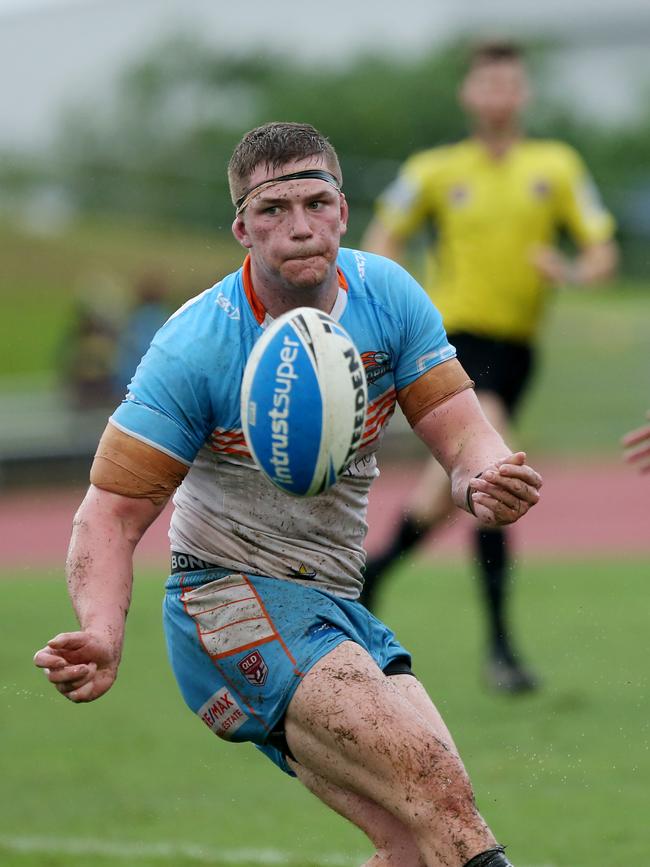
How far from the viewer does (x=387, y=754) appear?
12.1 feet

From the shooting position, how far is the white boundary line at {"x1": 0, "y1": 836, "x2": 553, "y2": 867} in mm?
5379

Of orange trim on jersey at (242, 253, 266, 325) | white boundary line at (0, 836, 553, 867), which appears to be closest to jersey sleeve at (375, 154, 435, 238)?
white boundary line at (0, 836, 553, 867)

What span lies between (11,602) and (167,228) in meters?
12.4

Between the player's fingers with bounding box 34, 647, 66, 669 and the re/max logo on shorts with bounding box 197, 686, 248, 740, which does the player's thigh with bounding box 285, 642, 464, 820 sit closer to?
the re/max logo on shorts with bounding box 197, 686, 248, 740

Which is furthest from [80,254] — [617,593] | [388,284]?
[388,284]

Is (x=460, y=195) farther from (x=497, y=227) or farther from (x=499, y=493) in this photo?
(x=499, y=493)

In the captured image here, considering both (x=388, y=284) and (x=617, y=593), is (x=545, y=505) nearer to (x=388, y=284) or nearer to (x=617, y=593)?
(x=617, y=593)

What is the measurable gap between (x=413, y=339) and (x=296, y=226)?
0.48 meters

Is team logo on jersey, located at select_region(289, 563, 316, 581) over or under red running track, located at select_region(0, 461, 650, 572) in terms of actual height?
under

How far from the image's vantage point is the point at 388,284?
4.17 m

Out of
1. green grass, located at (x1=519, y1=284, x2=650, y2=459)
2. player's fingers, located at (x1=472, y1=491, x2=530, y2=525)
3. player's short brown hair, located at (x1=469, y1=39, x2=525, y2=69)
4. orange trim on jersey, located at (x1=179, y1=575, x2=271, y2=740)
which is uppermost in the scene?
green grass, located at (x1=519, y1=284, x2=650, y2=459)

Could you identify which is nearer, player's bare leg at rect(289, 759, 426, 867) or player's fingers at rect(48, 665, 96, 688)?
player's fingers at rect(48, 665, 96, 688)

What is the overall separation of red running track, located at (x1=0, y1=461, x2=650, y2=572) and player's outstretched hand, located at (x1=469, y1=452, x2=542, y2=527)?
9438mm

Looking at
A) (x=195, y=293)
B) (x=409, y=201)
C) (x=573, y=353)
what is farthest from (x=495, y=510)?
(x=573, y=353)
